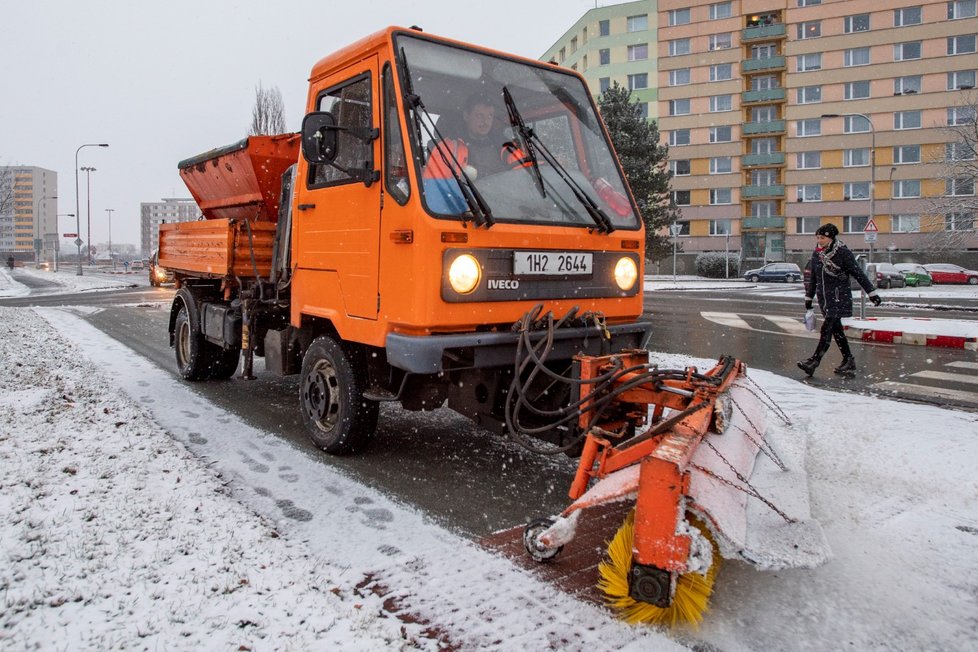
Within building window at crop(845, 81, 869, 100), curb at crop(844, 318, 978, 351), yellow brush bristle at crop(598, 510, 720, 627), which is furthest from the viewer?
building window at crop(845, 81, 869, 100)

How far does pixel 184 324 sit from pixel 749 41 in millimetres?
58939

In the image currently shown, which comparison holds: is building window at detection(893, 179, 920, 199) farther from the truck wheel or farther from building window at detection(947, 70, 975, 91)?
the truck wheel

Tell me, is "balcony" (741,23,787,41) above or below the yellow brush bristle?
above

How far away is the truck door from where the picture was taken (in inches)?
170

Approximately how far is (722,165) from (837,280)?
53.2 m

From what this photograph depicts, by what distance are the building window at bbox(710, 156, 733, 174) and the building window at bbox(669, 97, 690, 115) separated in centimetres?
490

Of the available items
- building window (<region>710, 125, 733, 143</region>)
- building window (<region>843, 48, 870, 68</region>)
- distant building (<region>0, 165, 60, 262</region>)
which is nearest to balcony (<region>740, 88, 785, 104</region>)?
building window (<region>710, 125, 733, 143</region>)

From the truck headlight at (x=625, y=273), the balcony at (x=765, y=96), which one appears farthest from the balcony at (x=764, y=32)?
the truck headlight at (x=625, y=273)

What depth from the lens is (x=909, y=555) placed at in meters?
3.33

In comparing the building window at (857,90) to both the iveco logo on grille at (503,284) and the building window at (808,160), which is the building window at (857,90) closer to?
the building window at (808,160)

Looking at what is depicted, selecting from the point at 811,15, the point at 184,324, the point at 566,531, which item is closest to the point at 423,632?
the point at 566,531

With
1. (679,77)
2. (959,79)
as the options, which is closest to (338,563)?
(959,79)

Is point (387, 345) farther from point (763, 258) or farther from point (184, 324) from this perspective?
point (763, 258)

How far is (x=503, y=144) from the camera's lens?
4438 millimetres
